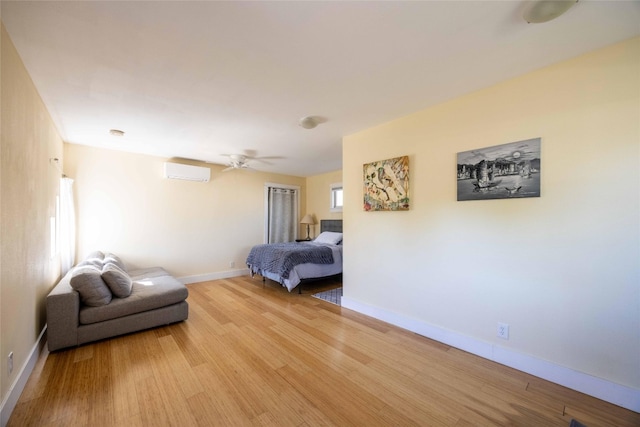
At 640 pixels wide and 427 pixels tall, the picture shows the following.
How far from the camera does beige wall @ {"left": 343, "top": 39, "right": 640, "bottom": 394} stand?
1.60m

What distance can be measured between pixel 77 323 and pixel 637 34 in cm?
479

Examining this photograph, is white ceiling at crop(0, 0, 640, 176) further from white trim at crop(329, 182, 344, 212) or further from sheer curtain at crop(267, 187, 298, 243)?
sheer curtain at crop(267, 187, 298, 243)

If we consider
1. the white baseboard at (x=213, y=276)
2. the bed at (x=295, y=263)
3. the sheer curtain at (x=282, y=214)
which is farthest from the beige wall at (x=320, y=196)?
the white baseboard at (x=213, y=276)

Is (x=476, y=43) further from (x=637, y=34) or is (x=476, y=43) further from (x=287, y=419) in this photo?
(x=287, y=419)

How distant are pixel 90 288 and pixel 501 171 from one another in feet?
12.7

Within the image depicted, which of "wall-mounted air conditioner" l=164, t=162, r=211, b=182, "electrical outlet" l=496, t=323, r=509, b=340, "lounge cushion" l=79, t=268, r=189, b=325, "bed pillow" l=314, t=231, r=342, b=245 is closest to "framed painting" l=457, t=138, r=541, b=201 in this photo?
"electrical outlet" l=496, t=323, r=509, b=340

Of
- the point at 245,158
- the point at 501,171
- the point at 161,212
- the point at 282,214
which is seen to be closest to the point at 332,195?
the point at 282,214

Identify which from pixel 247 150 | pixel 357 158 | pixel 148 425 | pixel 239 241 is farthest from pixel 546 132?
pixel 239 241

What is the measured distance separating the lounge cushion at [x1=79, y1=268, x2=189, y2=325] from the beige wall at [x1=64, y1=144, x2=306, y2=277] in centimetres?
128

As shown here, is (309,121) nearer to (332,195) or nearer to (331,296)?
(331,296)

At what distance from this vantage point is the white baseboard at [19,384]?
4.68 feet

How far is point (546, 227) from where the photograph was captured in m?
1.85

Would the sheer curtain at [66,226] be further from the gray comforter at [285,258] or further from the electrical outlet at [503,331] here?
the electrical outlet at [503,331]

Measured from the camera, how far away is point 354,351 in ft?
7.45
